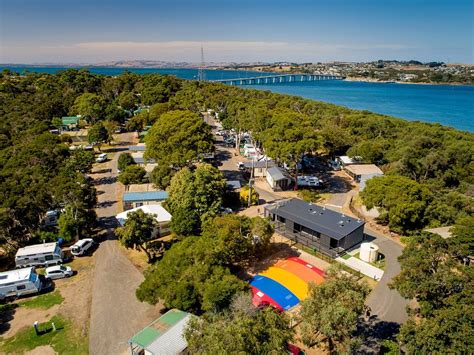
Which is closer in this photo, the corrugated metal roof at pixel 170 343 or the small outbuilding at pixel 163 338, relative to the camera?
the corrugated metal roof at pixel 170 343

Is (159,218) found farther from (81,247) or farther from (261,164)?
(261,164)

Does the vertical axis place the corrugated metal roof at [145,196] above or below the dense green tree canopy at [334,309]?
below

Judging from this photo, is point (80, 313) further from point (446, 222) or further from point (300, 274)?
point (446, 222)

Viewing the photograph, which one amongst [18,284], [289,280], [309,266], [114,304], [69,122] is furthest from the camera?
[69,122]

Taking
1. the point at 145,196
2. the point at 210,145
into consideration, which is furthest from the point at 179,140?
the point at 145,196

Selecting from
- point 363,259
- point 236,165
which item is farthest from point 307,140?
point 363,259

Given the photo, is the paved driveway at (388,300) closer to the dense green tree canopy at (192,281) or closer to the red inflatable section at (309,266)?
the red inflatable section at (309,266)

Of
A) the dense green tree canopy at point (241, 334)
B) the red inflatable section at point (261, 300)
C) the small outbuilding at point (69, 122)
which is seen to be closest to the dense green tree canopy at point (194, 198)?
the red inflatable section at point (261, 300)

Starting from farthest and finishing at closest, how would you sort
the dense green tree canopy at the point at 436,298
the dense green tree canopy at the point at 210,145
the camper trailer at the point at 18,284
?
the dense green tree canopy at the point at 210,145 < the camper trailer at the point at 18,284 < the dense green tree canopy at the point at 436,298
